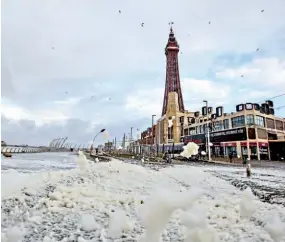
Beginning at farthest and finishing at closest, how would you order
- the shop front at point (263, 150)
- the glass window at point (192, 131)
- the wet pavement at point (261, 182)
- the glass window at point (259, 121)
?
the glass window at point (192, 131), the glass window at point (259, 121), the shop front at point (263, 150), the wet pavement at point (261, 182)

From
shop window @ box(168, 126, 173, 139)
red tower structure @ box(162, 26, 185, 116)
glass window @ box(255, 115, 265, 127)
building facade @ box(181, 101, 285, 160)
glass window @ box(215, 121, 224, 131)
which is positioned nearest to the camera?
building facade @ box(181, 101, 285, 160)

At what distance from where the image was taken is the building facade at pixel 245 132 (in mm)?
52500

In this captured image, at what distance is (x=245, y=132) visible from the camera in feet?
173

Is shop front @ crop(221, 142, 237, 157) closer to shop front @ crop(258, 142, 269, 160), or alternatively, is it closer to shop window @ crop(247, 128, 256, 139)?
shop window @ crop(247, 128, 256, 139)

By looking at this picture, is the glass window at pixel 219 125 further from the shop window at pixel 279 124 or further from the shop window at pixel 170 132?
the shop window at pixel 170 132

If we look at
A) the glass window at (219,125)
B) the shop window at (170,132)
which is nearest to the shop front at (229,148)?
the glass window at (219,125)

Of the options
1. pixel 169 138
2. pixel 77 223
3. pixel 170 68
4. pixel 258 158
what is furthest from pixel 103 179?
pixel 170 68

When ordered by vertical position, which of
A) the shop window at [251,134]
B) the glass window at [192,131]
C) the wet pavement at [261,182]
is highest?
the glass window at [192,131]

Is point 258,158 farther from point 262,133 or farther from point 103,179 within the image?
point 103,179

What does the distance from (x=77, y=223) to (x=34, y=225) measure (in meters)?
0.77

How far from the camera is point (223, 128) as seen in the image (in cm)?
6125

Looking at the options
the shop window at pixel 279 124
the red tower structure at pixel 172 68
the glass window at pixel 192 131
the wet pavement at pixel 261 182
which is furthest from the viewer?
the red tower structure at pixel 172 68

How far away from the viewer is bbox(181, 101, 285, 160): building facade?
52.5 m

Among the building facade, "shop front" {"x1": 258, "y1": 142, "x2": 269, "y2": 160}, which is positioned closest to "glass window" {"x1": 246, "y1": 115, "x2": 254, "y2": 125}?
the building facade
